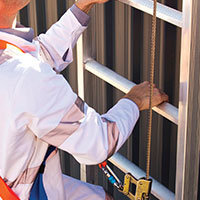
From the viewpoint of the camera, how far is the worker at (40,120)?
1694 millimetres

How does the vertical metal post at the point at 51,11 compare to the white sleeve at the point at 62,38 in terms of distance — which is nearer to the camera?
the white sleeve at the point at 62,38

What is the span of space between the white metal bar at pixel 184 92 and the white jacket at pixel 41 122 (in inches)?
7.0

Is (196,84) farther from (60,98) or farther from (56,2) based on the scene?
(56,2)

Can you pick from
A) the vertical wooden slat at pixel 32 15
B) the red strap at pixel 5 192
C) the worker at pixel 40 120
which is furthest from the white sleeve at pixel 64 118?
the vertical wooden slat at pixel 32 15

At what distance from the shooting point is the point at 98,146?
5.97 feet

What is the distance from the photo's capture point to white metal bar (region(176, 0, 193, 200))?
5.99 feet

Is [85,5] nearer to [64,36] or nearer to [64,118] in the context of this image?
[64,36]

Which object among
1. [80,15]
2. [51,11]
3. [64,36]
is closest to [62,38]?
[64,36]

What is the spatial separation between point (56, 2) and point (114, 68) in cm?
55

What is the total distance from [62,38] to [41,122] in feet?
2.38

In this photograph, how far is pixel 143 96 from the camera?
79.2 inches

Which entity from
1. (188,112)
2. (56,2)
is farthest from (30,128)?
(56,2)

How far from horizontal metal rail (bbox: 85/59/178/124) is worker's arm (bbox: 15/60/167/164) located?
0.16 meters

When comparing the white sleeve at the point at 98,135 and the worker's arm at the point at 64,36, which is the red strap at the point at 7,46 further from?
the worker's arm at the point at 64,36
